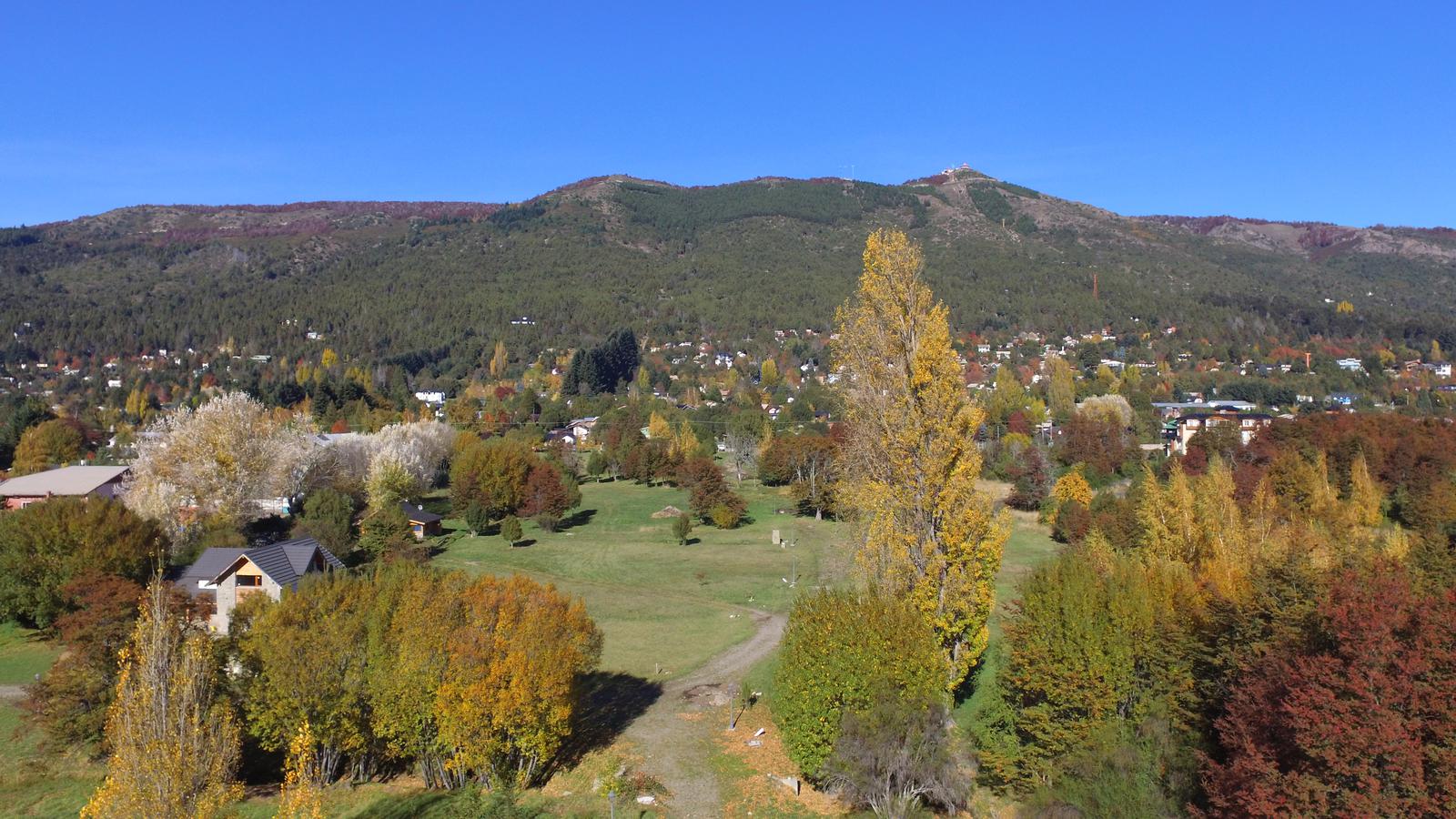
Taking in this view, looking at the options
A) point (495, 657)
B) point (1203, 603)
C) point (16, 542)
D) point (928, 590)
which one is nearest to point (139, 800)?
point (495, 657)

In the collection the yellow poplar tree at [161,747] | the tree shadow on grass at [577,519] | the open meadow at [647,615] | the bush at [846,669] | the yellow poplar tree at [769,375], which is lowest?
the tree shadow on grass at [577,519]

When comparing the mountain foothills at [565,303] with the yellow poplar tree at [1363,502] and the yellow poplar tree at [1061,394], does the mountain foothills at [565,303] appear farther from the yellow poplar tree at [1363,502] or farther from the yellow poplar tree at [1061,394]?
the yellow poplar tree at [1363,502]

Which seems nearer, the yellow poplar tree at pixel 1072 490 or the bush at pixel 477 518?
the bush at pixel 477 518

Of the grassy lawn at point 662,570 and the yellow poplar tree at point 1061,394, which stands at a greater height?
the yellow poplar tree at point 1061,394

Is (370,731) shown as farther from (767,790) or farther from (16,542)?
(16,542)

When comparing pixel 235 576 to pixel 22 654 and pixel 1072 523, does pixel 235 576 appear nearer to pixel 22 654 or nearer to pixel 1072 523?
pixel 22 654

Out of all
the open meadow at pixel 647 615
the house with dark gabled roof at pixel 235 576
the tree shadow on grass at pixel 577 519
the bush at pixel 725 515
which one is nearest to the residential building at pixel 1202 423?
the open meadow at pixel 647 615
